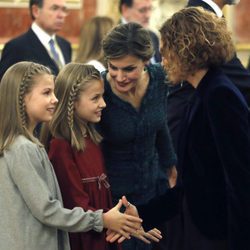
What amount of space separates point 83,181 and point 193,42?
80 cm

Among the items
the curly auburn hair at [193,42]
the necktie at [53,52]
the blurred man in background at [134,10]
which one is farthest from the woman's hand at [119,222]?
the blurred man in background at [134,10]

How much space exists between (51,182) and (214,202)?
73 centimetres

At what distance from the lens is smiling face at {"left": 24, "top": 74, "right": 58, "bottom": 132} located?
4141 millimetres

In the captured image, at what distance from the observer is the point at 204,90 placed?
4.17 metres

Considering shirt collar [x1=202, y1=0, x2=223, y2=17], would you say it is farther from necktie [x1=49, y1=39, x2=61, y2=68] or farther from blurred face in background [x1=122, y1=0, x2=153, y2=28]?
blurred face in background [x1=122, y1=0, x2=153, y2=28]

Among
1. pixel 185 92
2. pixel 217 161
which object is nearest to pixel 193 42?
pixel 217 161

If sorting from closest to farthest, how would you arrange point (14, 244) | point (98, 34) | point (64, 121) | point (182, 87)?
point (14, 244) → point (64, 121) → point (182, 87) → point (98, 34)

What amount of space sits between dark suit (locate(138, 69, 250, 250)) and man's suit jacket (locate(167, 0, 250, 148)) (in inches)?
38.5

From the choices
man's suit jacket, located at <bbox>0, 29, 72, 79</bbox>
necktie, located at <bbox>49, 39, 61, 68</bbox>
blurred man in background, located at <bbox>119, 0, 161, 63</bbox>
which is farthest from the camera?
blurred man in background, located at <bbox>119, 0, 161, 63</bbox>

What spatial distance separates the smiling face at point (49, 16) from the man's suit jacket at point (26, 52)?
0.52m

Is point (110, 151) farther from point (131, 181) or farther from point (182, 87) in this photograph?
point (182, 87)

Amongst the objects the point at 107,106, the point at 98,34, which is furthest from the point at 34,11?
the point at 107,106

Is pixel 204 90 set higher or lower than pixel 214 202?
higher

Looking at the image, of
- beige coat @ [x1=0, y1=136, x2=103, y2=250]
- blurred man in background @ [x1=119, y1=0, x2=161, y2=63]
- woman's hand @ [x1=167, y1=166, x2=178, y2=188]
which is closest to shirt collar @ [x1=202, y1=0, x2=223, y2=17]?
woman's hand @ [x1=167, y1=166, x2=178, y2=188]
